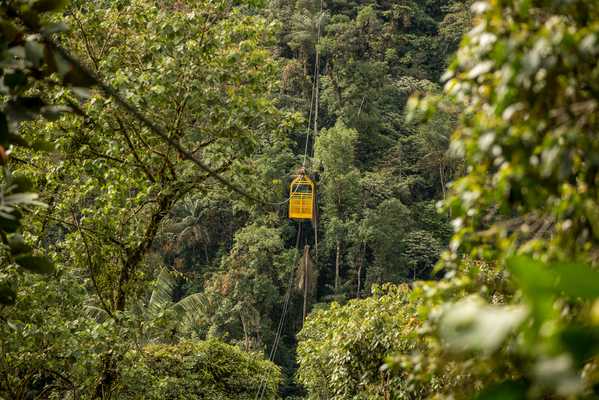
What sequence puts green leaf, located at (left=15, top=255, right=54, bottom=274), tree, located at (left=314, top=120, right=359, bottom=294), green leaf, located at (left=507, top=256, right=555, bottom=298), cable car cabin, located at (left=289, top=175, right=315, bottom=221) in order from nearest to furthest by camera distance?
green leaf, located at (left=507, top=256, right=555, bottom=298) < green leaf, located at (left=15, top=255, right=54, bottom=274) < cable car cabin, located at (left=289, top=175, right=315, bottom=221) < tree, located at (left=314, top=120, right=359, bottom=294)

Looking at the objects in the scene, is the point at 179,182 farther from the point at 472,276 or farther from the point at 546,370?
the point at 546,370

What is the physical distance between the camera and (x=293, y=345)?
20.1 metres

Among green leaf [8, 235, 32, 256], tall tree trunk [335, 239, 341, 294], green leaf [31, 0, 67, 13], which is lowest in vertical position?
tall tree trunk [335, 239, 341, 294]

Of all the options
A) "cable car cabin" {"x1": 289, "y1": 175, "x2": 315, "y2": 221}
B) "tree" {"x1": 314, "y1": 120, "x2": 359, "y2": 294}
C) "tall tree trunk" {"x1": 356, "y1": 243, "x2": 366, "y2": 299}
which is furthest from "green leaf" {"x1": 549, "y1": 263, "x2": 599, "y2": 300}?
"tree" {"x1": 314, "y1": 120, "x2": 359, "y2": 294}

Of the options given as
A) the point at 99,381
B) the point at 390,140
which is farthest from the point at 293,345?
the point at 99,381

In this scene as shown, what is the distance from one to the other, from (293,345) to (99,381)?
52.2 feet

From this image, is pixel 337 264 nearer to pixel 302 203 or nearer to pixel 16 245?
pixel 302 203

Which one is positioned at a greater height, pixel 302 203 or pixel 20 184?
pixel 20 184

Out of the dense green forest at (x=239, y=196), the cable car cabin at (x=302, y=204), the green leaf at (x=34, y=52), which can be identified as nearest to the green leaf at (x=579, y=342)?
the dense green forest at (x=239, y=196)

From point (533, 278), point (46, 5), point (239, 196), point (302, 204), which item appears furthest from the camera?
point (302, 204)

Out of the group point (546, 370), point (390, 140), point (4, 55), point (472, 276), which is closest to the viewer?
point (546, 370)

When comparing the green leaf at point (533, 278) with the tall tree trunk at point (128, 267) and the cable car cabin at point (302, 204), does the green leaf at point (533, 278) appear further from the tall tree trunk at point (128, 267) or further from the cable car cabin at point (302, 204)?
the cable car cabin at point (302, 204)

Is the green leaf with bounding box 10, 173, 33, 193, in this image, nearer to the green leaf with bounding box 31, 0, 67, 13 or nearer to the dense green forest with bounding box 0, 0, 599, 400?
the dense green forest with bounding box 0, 0, 599, 400

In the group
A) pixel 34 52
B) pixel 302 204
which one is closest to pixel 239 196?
pixel 34 52
